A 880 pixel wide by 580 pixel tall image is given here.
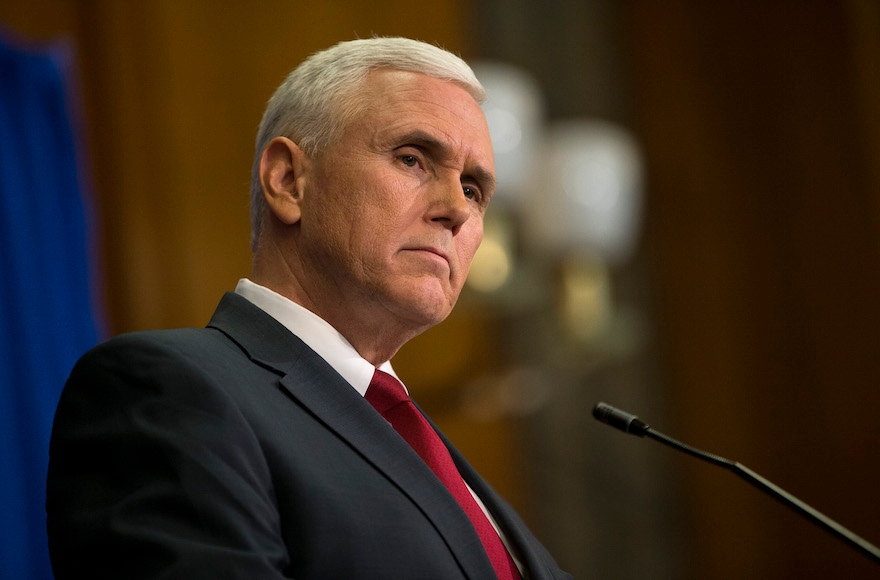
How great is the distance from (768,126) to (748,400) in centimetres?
137

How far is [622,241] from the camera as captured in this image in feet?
11.8

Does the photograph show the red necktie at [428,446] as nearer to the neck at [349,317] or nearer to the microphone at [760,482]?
the neck at [349,317]

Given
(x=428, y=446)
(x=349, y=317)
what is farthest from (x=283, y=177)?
(x=428, y=446)

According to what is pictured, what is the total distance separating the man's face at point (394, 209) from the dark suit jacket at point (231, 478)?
224mm

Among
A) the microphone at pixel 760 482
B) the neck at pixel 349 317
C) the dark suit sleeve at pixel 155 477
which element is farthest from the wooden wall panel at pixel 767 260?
the dark suit sleeve at pixel 155 477

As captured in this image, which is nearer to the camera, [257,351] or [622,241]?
[257,351]

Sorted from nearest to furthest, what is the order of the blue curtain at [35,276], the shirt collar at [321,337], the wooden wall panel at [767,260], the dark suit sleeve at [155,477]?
the dark suit sleeve at [155,477] → the shirt collar at [321,337] → the blue curtain at [35,276] → the wooden wall panel at [767,260]

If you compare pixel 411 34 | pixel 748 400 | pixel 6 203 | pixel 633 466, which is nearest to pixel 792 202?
pixel 748 400

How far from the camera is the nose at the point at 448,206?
5.61 ft

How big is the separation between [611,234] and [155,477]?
102 inches

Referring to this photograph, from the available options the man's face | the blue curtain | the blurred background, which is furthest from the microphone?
the blue curtain

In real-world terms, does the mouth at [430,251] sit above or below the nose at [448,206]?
below

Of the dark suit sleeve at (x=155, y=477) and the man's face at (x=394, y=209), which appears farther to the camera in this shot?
the man's face at (x=394, y=209)

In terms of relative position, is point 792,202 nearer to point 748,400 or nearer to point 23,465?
point 748,400
